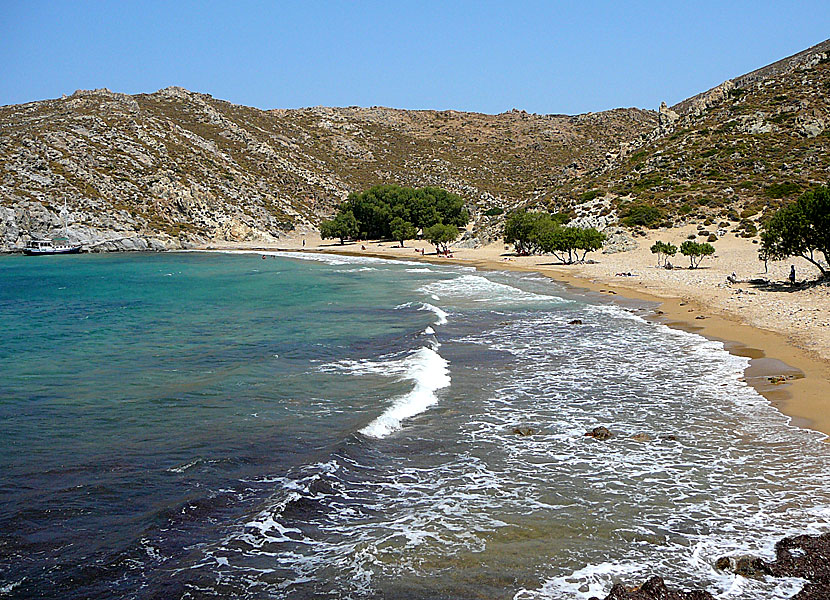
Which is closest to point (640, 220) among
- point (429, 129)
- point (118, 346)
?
point (118, 346)

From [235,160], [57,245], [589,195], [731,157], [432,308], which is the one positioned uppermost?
[235,160]

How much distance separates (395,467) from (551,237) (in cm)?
4653

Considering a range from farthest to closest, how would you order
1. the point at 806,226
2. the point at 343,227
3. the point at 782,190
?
1. the point at 343,227
2. the point at 782,190
3. the point at 806,226

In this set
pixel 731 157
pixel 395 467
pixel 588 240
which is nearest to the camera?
pixel 395 467

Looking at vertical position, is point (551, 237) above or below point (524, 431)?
above

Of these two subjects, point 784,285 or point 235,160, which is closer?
point 784,285

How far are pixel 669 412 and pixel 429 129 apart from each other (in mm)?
157072

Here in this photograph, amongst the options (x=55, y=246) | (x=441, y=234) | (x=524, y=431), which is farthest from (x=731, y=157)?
(x=55, y=246)

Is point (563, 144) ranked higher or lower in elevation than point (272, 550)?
higher

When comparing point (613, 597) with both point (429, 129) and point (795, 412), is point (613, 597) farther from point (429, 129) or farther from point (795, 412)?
point (429, 129)

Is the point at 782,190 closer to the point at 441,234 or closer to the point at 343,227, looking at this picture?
the point at 441,234

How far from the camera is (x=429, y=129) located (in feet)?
541

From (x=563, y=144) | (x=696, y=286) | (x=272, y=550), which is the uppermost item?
(x=563, y=144)

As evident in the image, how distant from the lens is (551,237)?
184 ft
